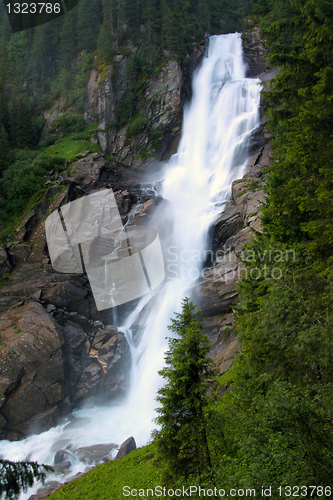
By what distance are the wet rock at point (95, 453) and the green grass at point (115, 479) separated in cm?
153

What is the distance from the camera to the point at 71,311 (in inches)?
1011

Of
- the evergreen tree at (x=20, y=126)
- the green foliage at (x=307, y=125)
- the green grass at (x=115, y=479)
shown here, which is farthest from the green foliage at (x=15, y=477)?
the evergreen tree at (x=20, y=126)

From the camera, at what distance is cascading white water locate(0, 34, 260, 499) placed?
20109mm

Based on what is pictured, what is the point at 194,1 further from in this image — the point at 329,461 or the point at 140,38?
the point at 329,461

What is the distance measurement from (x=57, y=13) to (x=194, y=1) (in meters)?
22.5

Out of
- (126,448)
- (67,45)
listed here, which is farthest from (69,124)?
(126,448)

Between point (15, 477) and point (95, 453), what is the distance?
47.4 ft

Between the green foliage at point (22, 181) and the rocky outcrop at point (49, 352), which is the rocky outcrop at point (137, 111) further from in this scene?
the rocky outcrop at point (49, 352)

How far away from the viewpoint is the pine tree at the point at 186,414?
8.13 meters

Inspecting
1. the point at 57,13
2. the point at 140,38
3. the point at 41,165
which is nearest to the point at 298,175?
the point at 41,165

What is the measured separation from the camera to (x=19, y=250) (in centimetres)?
2866

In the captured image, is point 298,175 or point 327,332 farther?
point 298,175

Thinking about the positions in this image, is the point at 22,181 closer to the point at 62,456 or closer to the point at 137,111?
the point at 137,111

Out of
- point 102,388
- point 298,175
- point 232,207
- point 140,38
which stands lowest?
point 102,388
